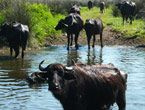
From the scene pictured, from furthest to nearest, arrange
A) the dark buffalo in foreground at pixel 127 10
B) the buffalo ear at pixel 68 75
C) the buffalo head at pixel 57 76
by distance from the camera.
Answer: the dark buffalo in foreground at pixel 127 10
the buffalo ear at pixel 68 75
the buffalo head at pixel 57 76

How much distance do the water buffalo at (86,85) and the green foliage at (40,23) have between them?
49.0ft

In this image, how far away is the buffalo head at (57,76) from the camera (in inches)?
355

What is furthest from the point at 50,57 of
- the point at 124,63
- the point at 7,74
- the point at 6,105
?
the point at 6,105

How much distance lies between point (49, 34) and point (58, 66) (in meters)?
20.2

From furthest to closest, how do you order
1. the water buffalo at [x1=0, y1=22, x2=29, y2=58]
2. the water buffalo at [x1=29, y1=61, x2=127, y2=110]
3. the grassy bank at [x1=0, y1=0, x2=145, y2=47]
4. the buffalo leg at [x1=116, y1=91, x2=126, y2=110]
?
the grassy bank at [x1=0, y1=0, x2=145, y2=47] → the water buffalo at [x1=0, y1=22, x2=29, y2=58] → the buffalo leg at [x1=116, y1=91, x2=126, y2=110] → the water buffalo at [x1=29, y1=61, x2=127, y2=110]

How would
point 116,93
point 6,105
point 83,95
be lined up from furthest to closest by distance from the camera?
point 6,105 < point 116,93 < point 83,95

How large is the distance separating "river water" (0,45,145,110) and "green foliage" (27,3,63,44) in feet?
3.87

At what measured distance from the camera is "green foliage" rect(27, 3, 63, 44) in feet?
85.2

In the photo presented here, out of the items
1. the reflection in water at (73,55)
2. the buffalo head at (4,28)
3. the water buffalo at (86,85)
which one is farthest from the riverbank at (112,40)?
the water buffalo at (86,85)

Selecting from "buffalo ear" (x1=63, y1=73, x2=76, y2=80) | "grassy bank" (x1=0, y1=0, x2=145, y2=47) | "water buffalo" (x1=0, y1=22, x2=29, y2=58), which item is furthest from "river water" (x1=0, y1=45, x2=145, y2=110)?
"buffalo ear" (x1=63, y1=73, x2=76, y2=80)

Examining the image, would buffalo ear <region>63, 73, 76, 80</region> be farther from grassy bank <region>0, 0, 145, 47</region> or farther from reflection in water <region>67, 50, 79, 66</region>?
grassy bank <region>0, 0, 145, 47</region>

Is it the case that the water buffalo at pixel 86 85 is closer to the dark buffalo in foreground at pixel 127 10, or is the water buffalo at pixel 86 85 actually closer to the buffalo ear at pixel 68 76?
the buffalo ear at pixel 68 76

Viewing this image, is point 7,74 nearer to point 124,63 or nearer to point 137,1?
point 124,63

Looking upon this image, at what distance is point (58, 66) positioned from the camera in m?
9.30
